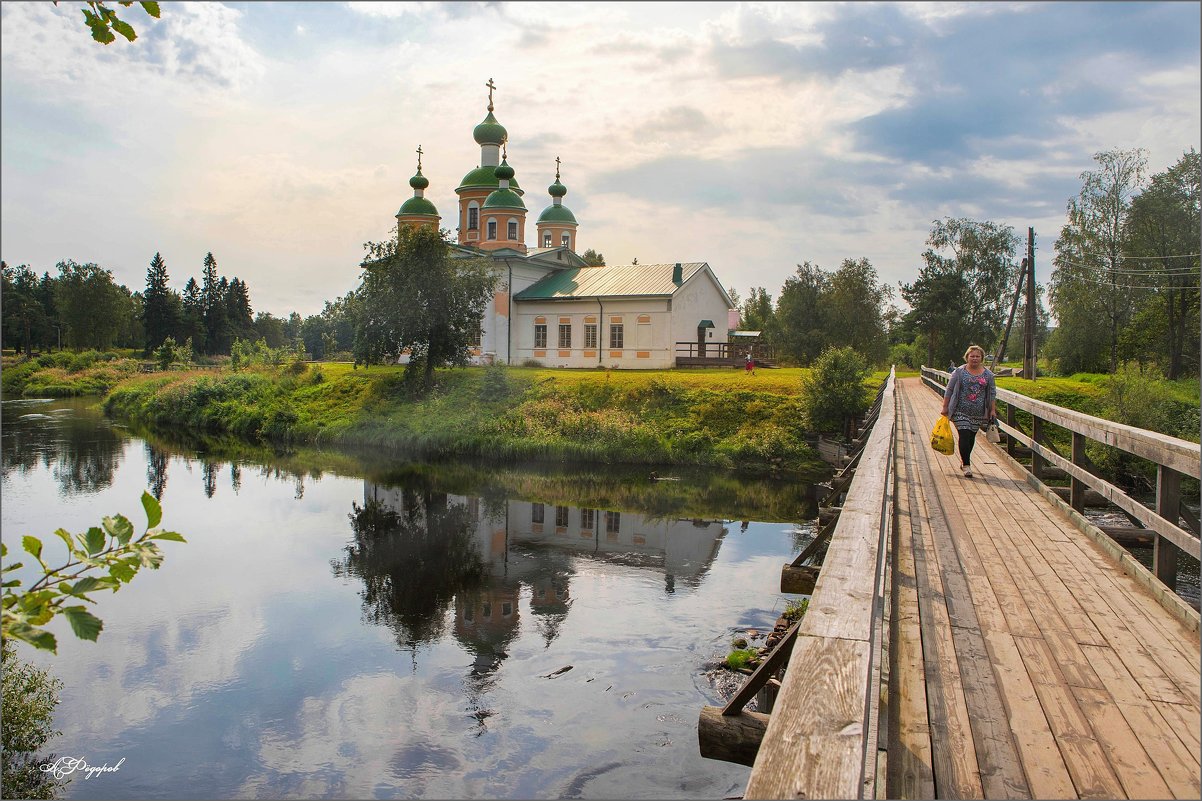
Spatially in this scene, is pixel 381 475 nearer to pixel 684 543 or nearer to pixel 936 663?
pixel 684 543

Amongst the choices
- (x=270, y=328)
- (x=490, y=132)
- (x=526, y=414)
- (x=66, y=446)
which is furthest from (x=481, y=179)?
(x=270, y=328)

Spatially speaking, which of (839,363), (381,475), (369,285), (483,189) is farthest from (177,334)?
(839,363)

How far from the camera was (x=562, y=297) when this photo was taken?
37.4 metres

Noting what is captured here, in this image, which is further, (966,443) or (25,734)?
(966,443)

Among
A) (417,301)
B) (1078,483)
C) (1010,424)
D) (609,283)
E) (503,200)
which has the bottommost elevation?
(1078,483)

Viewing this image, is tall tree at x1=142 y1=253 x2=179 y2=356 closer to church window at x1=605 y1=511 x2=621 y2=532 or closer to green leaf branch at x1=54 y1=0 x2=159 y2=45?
church window at x1=605 y1=511 x2=621 y2=532

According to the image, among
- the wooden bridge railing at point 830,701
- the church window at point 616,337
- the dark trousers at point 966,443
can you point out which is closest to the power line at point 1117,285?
the church window at point 616,337

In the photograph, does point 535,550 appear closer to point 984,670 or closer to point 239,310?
point 984,670

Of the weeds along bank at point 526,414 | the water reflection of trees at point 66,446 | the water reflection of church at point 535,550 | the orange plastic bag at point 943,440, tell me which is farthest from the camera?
the weeds along bank at point 526,414

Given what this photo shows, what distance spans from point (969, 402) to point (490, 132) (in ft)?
122

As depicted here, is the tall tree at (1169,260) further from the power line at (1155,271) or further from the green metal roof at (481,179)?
the green metal roof at (481,179)

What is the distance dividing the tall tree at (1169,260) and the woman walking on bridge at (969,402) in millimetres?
32841

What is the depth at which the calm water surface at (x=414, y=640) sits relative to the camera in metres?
7.21

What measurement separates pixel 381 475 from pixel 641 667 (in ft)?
50.6
